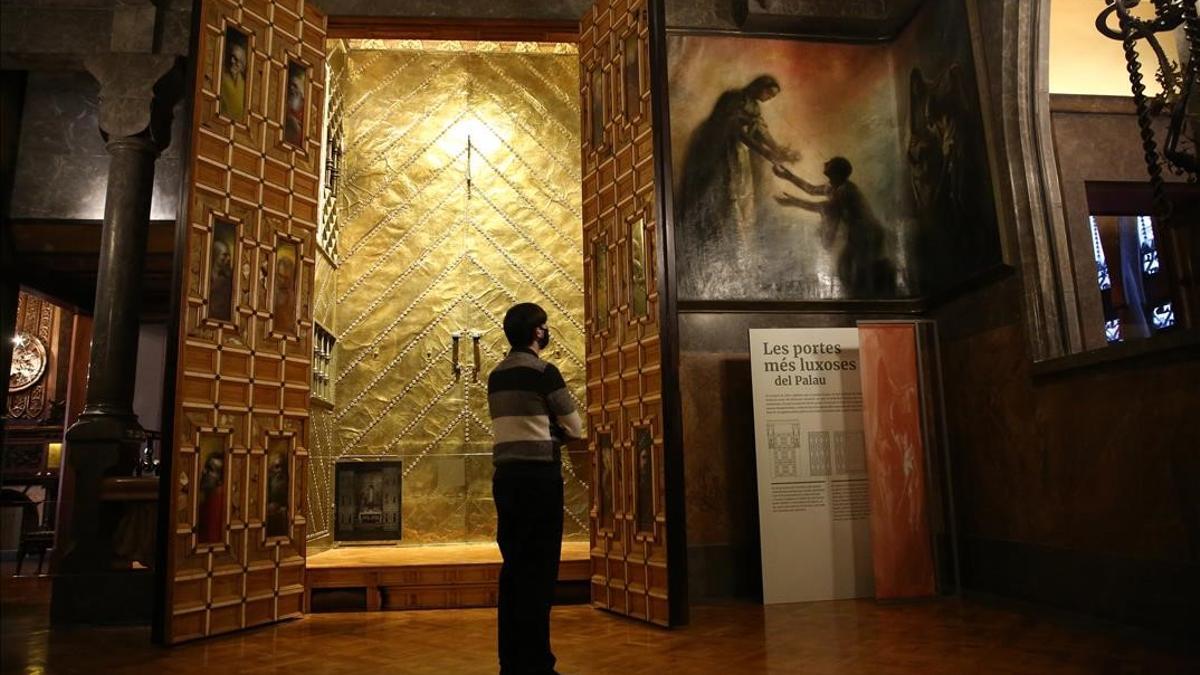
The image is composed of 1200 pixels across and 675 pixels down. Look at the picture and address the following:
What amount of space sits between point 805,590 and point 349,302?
17.9 ft

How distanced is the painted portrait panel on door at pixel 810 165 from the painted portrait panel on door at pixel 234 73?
130 inches

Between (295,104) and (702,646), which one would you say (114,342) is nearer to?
(295,104)

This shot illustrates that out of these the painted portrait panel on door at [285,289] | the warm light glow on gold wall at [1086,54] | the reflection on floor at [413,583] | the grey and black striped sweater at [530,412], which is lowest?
the reflection on floor at [413,583]

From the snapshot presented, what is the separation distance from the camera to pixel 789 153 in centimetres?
711

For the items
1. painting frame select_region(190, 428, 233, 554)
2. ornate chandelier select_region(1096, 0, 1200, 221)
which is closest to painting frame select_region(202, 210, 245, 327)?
painting frame select_region(190, 428, 233, 554)

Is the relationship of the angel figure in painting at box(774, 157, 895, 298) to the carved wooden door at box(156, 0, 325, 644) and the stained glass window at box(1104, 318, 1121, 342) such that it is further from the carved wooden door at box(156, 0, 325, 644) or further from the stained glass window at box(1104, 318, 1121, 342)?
the carved wooden door at box(156, 0, 325, 644)

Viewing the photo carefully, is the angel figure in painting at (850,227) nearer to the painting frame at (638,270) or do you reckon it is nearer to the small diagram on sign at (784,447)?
the small diagram on sign at (784,447)

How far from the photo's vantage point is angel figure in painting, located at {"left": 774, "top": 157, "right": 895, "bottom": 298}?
6992 millimetres

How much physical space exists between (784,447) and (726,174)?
2383 mm

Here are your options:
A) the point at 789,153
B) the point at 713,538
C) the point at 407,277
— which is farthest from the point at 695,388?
the point at 407,277

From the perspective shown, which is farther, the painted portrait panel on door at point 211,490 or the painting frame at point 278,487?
the painting frame at point 278,487

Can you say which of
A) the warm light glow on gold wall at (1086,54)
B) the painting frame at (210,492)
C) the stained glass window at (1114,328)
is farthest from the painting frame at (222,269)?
the stained glass window at (1114,328)

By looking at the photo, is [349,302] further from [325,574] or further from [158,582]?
[158,582]

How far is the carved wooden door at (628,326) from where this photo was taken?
17.2 ft
